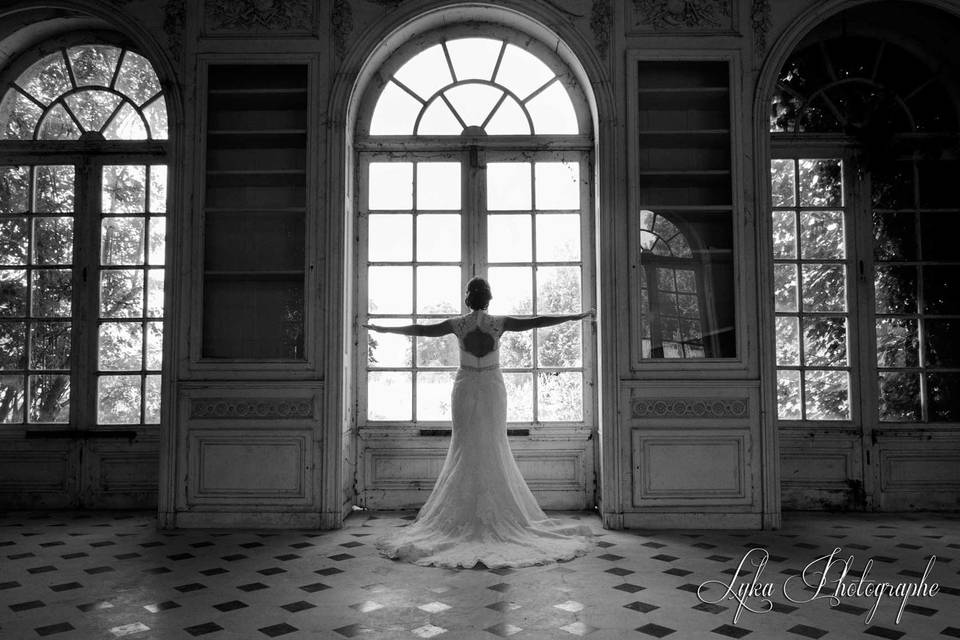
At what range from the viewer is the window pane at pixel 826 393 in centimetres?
497

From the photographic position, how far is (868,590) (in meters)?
3.06

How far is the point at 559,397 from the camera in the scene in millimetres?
4906

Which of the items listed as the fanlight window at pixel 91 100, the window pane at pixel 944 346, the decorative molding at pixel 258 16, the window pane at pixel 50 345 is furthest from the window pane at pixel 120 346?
the window pane at pixel 944 346

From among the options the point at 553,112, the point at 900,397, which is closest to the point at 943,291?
the point at 900,397

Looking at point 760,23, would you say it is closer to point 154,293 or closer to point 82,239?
point 154,293

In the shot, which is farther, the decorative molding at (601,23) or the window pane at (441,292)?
the window pane at (441,292)

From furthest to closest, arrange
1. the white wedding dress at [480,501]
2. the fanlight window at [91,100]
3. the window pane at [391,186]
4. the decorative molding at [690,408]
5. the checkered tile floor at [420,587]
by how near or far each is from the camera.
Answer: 1. the fanlight window at [91,100]
2. the window pane at [391,186]
3. the decorative molding at [690,408]
4. the white wedding dress at [480,501]
5. the checkered tile floor at [420,587]

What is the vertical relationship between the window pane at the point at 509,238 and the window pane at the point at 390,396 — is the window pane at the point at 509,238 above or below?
above

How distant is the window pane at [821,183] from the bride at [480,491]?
232cm

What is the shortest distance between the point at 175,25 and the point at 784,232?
14.9ft

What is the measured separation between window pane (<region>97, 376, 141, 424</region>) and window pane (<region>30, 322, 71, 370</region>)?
A: 326 mm

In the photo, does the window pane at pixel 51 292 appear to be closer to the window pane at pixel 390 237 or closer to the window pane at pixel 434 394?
the window pane at pixel 390 237

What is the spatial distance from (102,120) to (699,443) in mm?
4890

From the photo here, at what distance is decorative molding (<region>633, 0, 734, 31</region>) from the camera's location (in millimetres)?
4574
